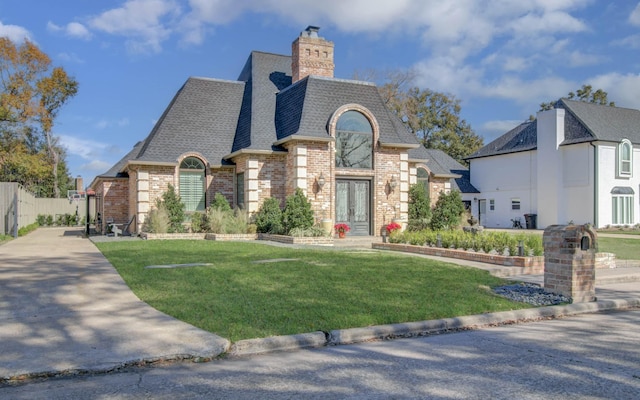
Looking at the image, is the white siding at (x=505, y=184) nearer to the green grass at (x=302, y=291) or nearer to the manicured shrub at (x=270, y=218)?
the manicured shrub at (x=270, y=218)

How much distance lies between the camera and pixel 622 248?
62.1 ft

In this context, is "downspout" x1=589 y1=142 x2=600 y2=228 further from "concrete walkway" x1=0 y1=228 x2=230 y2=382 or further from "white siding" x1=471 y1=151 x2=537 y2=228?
"concrete walkway" x1=0 y1=228 x2=230 y2=382

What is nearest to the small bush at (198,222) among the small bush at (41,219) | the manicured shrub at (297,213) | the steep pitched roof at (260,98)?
the steep pitched roof at (260,98)

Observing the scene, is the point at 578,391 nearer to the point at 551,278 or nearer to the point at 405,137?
the point at 551,278

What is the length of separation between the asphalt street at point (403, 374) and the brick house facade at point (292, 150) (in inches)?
587

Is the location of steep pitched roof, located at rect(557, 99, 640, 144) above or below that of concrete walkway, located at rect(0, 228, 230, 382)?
above

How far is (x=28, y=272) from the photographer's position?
11.0 meters

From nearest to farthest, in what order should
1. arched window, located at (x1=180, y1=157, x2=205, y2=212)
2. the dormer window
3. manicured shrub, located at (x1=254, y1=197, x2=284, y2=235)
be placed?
manicured shrub, located at (x1=254, y1=197, x2=284, y2=235) < arched window, located at (x1=180, y1=157, x2=205, y2=212) < the dormer window

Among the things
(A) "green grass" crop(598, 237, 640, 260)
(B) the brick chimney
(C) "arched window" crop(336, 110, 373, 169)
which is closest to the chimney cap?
(B) the brick chimney

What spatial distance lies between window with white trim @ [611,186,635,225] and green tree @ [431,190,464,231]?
673 inches

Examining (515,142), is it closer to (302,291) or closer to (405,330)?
(302,291)

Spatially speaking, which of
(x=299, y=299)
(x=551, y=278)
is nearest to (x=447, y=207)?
(x=551, y=278)

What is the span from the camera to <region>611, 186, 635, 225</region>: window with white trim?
33.8m

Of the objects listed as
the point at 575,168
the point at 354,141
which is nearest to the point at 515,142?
the point at 575,168
